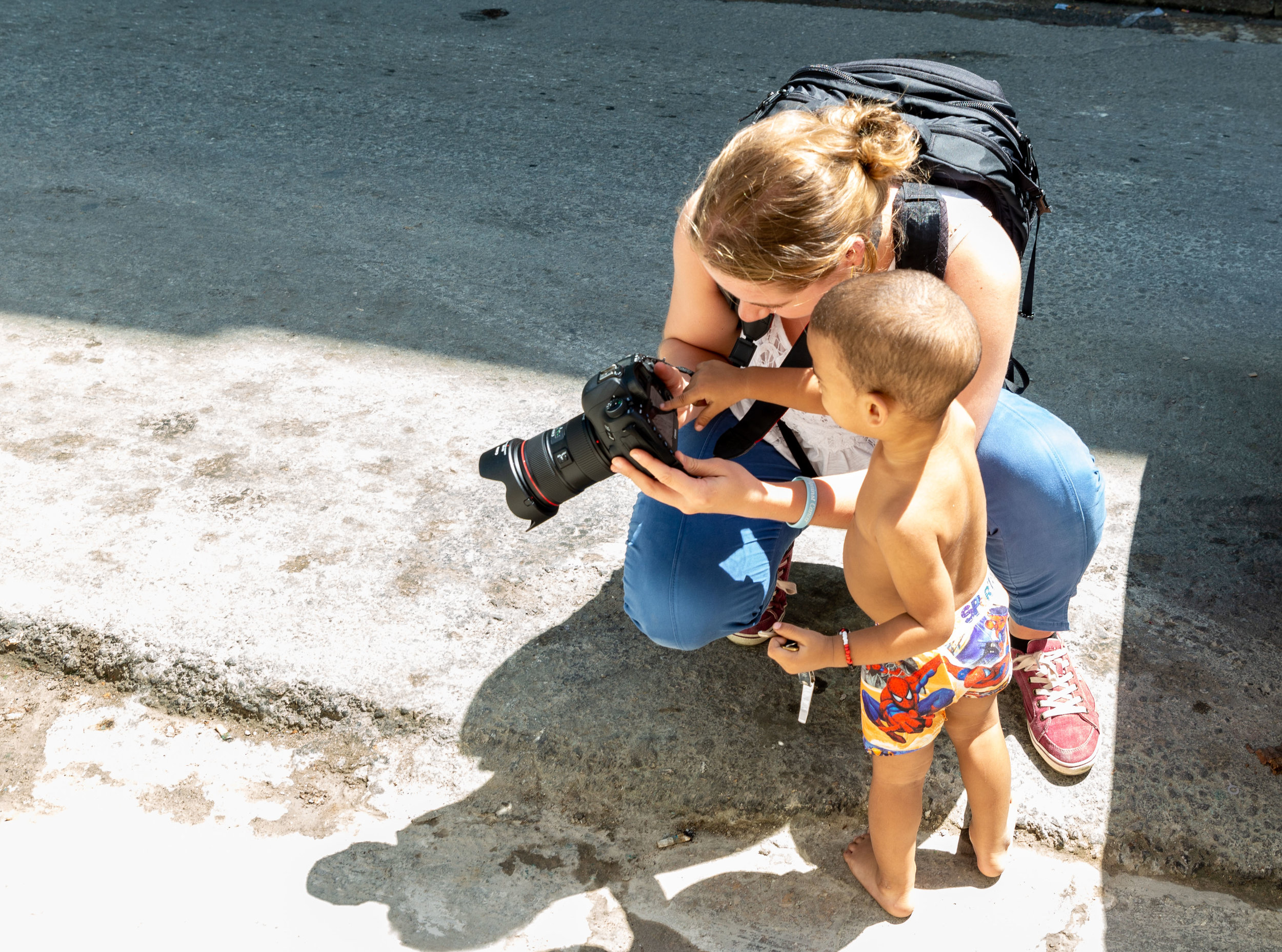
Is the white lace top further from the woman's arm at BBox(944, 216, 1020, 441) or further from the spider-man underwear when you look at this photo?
the spider-man underwear

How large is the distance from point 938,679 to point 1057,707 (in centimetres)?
49

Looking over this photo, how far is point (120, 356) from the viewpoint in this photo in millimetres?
2994

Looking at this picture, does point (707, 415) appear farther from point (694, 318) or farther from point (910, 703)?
point (910, 703)

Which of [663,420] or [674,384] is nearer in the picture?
[663,420]

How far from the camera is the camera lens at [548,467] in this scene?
179 cm

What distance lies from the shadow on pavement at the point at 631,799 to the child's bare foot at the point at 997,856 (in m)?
0.04

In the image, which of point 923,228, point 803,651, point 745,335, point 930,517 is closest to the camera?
point 930,517

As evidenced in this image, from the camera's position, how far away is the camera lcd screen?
1771mm

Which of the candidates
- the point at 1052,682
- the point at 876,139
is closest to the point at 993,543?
the point at 1052,682

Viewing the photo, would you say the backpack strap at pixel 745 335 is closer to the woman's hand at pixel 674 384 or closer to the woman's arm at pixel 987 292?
the woman's hand at pixel 674 384

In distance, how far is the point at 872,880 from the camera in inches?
69.2

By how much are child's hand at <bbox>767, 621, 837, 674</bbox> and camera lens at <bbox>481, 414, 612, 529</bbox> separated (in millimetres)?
416

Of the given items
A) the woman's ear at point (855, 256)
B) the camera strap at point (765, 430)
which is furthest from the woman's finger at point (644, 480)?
the woman's ear at point (855, 256)

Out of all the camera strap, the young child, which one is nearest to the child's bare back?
the young child
